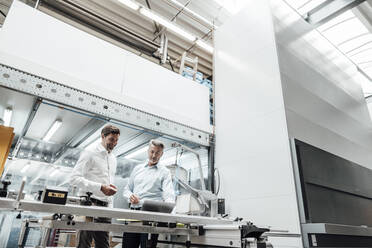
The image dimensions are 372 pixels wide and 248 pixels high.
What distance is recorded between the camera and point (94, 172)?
1.84m

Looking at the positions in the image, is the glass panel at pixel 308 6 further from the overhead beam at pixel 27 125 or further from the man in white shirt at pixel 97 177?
the overhead beam at pixel 27 125

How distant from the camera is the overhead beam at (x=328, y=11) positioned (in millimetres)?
2615

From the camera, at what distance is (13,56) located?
1888mm

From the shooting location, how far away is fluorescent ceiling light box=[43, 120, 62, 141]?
8.48 ft

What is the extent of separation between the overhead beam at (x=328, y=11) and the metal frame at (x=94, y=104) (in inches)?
70.5

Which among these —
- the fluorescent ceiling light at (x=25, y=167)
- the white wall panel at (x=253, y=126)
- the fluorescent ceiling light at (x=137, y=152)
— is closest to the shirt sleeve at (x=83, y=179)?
the white wall panel at (x=253, y=126)

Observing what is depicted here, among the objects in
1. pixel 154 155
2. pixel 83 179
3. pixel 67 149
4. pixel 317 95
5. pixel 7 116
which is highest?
pixel 317 95

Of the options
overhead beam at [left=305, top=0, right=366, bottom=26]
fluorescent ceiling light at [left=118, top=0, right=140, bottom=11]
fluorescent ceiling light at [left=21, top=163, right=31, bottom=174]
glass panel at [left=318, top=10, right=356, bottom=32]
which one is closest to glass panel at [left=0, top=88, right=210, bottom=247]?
fluorescent ceiling light at [left=21, top=163, right=31, bottom=174]

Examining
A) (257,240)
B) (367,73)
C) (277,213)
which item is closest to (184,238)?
(257,240)

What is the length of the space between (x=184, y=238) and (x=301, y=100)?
158 centimetres

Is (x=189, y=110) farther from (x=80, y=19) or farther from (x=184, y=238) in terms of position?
(x=80, y=19)

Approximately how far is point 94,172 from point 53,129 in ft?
4.04

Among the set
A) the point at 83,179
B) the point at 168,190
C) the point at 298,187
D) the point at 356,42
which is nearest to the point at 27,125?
the point at 83,179

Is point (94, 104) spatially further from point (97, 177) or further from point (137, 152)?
point (137, 152)
